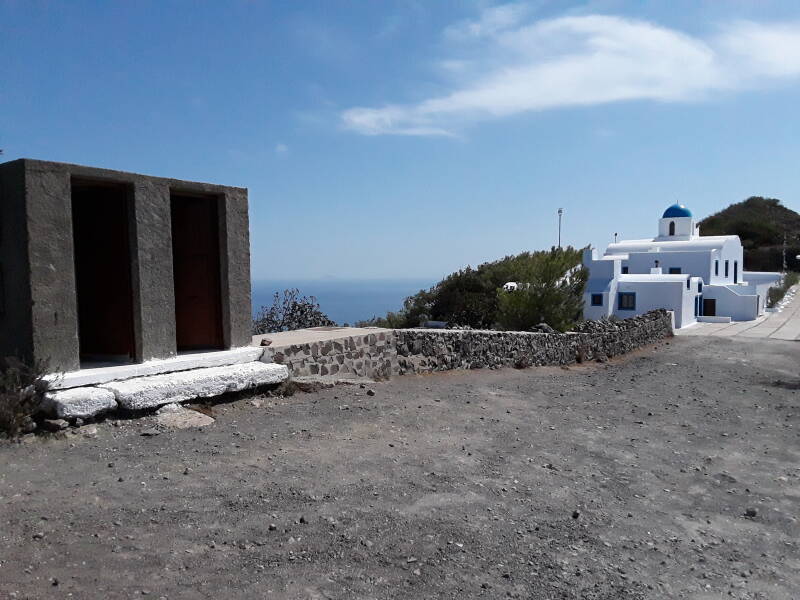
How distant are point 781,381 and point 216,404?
11.7 metres

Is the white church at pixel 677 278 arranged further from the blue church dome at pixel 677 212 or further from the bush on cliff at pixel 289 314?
the bush on cliff at pixel 289 314

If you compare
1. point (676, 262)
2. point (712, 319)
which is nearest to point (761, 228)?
point (676, 262)

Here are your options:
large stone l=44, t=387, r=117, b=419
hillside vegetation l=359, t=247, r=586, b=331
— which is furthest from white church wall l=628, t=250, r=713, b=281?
large stone l=44, t=387, r=117, b=419

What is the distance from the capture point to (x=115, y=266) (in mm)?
7379

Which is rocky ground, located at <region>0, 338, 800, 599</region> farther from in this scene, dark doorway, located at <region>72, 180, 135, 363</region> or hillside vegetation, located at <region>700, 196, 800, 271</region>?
hillside vegetation, located at <region>700, 196, 800, 271</region>

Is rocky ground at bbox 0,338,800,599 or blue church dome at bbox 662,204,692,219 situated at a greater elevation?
blue church dome at bbox 662,204,692,219

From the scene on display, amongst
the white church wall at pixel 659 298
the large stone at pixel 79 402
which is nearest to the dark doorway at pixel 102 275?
the large stone at pixel 79 402

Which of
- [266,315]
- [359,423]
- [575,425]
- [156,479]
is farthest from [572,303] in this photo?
[156,479]

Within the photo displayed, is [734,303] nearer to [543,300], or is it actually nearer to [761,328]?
[761,328]

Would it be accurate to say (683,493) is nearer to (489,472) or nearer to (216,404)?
(489,472)

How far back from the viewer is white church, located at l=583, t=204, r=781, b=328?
3103cm

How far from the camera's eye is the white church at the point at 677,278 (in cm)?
3103

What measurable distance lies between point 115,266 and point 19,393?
85.8 inches

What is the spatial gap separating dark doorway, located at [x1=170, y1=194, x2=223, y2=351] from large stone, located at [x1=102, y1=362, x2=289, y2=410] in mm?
760
